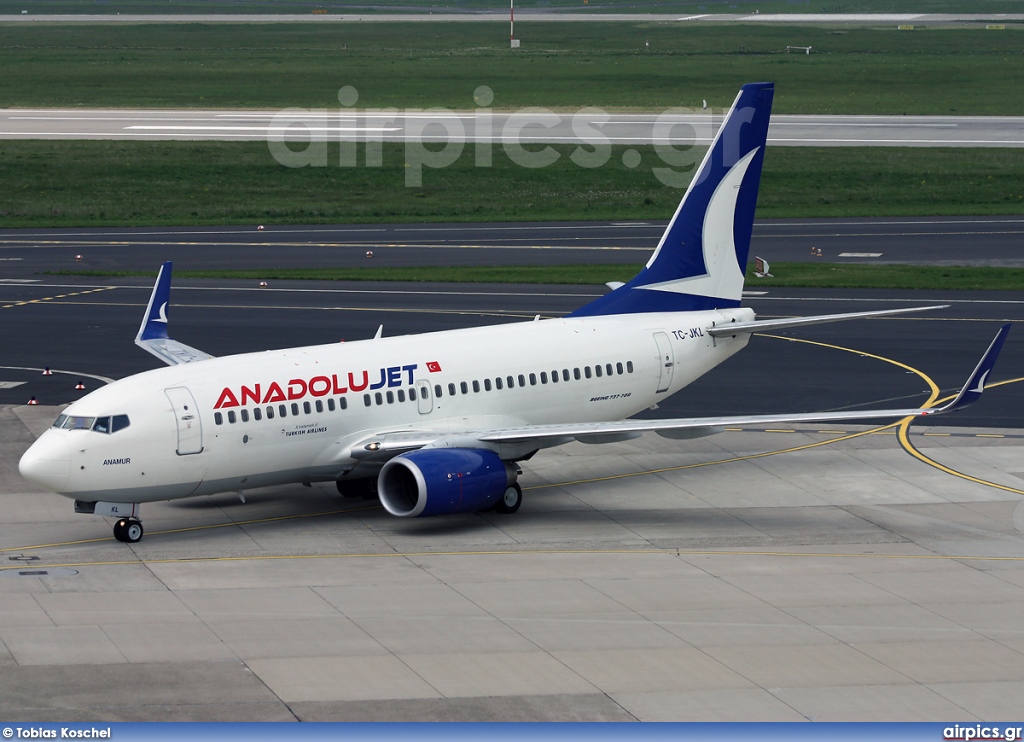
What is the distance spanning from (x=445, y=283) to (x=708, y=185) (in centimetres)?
2747

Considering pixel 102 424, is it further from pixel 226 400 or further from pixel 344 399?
pixel 344 399

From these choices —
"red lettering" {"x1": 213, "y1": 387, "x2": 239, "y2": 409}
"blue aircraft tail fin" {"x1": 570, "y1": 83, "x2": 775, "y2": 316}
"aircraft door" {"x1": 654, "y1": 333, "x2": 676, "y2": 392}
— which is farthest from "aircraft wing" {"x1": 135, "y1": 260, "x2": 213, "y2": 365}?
"aircraft door" {"x1": 654, "y1": 333, "x2": 676, "y2": 392}

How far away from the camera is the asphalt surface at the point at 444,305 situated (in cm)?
5103

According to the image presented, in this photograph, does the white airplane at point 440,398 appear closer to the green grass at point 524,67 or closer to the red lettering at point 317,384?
the red lettering at point 317,384

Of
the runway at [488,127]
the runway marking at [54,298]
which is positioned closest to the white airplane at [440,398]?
the runway marking at [54,298]

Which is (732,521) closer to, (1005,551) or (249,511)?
(1005,551)

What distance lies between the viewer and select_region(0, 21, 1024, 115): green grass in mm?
131625

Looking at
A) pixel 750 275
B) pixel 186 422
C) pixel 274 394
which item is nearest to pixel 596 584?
pixel 274 394

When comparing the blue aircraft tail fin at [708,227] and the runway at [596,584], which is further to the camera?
the blue aircraft tail fin at [708,227]

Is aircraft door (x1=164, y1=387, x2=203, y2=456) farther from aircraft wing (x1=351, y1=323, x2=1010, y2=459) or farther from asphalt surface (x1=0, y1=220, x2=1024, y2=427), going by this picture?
asphalt surface (x1=0, y1=220, x2=1024, y2=427)

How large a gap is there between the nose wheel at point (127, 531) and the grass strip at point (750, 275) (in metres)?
35.7

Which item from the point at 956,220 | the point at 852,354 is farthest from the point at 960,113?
the point at 852,354

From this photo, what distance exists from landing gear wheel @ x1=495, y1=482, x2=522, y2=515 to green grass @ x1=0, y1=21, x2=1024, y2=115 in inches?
3619

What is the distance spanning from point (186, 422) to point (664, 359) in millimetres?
14063
